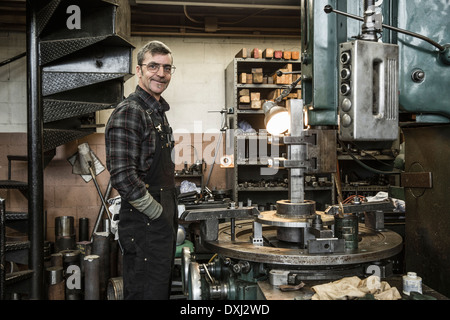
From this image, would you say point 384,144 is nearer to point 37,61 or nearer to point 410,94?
point 410,94

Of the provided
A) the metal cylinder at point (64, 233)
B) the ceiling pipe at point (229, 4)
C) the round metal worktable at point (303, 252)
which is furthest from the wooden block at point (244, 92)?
the round metal worktable at point (303, 252)

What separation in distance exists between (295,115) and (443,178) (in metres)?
0.69

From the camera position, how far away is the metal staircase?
2387 millimetres

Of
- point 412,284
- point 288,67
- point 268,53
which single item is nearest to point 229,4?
point 268,53

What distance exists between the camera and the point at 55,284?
312 centimetres

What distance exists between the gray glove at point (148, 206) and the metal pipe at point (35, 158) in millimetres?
908

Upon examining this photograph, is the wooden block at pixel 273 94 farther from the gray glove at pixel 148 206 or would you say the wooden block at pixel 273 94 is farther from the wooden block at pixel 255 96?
the gray glove at pixel 148 206

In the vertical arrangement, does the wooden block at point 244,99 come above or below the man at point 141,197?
above

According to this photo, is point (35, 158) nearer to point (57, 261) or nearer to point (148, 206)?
point (148, 206)

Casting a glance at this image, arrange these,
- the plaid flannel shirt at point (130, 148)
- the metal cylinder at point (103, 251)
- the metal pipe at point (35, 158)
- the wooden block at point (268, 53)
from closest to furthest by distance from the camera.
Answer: the plaid flannel shirt at point (130, 148)
the metal pipe at point (35, 158)
the metal cylinder at point (103, 251)
the wooden block at point (268, 53)

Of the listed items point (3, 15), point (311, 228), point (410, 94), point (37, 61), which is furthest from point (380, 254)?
point (3, 15)

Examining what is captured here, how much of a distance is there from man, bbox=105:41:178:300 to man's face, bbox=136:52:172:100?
11 cm

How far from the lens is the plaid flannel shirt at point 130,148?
6.24 ft
